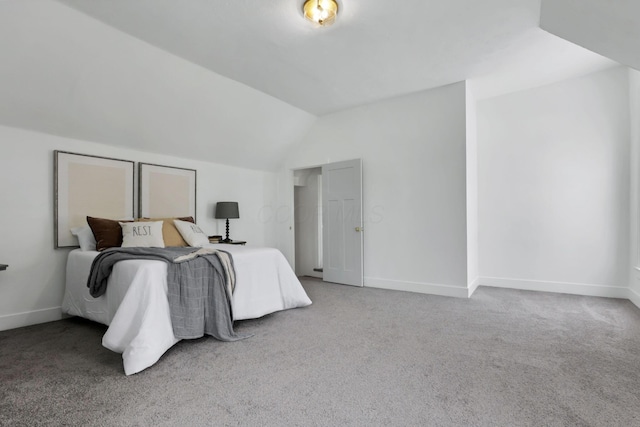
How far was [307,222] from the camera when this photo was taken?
591cm

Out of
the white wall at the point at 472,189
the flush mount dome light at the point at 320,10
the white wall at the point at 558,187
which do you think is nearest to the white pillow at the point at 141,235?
the flush mount dome light at the point at 320,10

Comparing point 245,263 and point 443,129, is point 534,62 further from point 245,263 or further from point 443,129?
point 245,263

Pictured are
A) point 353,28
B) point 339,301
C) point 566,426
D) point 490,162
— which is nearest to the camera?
point 566,426

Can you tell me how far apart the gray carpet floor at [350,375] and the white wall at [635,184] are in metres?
0.65

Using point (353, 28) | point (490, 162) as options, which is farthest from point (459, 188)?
point (353, 28)

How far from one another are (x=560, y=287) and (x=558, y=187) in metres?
1.35

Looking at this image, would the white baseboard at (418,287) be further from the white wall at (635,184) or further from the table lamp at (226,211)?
the table lamp at (226,211)

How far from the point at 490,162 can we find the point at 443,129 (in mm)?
1146

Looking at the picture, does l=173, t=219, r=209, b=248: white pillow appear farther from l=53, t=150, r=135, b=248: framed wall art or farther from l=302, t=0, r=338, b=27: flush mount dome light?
l=302, t=0, r=338, b=27: flush mount dome light

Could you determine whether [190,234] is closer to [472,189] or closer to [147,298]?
[147,298]

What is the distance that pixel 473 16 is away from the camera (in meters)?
2.61

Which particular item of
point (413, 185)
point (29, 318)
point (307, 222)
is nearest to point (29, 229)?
point (29, 318)

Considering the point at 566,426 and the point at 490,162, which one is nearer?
the point at 566,426

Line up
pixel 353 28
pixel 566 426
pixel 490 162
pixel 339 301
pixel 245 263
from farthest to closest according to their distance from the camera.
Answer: pixel 490 162 → pixel 339 301 → pixel 245 263 → pixel 353 28 → pixel 566 426
